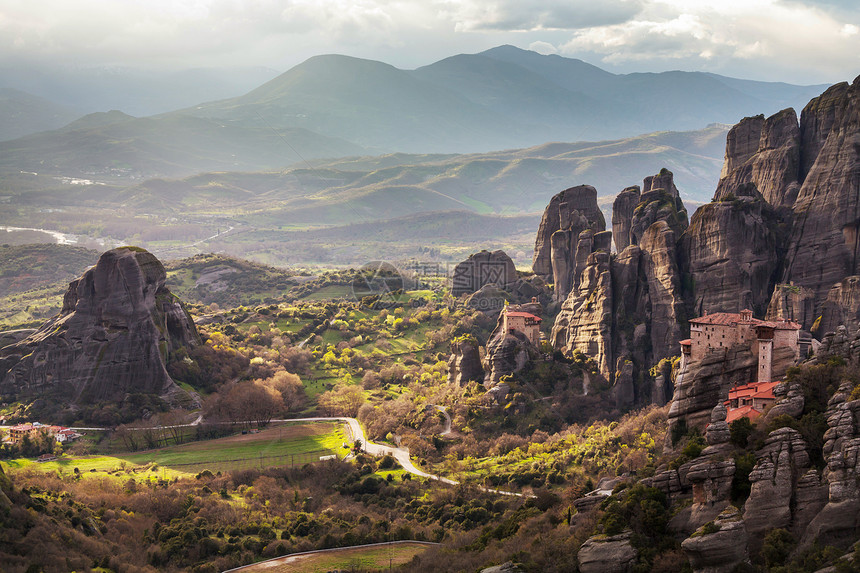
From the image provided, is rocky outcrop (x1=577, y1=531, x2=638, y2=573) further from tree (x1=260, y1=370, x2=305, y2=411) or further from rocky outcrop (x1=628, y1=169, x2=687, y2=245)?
tree (x1=260, y1=370, x2=305, y2=411)

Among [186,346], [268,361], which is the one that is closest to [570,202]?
[268,361]

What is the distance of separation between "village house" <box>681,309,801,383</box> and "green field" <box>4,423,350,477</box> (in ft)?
132

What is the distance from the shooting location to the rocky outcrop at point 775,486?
39.1 meters

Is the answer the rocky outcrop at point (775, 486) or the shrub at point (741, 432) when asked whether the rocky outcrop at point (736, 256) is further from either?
the rocky outcrop at point (775, 486)

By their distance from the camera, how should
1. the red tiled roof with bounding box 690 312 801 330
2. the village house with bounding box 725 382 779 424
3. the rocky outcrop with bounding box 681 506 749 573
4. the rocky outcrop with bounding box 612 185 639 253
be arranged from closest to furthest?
the rocky outcrop with bounding box 681 506 749 573 < the village house with bounding box 725 382 779 424 < the red tiled roof with bounding box 690 312 801 330 < the rocky outcrop with bounding box 612 185 639 253

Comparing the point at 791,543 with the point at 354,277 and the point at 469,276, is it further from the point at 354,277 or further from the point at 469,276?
the point at 354,277

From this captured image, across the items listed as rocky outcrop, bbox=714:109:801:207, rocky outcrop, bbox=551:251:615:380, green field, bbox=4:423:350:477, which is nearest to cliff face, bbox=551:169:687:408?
rocky outcrop, bbox=551:251:615:380

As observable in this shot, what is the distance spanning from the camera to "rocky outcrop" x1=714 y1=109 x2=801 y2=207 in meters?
87.6

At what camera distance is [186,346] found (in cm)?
10956

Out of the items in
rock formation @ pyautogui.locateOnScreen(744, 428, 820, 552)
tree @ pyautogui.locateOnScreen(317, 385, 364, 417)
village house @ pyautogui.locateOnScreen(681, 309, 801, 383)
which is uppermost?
village house @ pyautogui.locateOnScreen(681, 309, 801, 383)

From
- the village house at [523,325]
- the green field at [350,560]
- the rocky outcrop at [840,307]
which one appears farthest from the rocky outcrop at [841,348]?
the village house at [523,325]

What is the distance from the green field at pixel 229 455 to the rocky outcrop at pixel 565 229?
45881 millimetres

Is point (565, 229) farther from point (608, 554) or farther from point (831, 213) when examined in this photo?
point (608, 554)

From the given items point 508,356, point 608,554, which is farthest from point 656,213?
point 608,554
